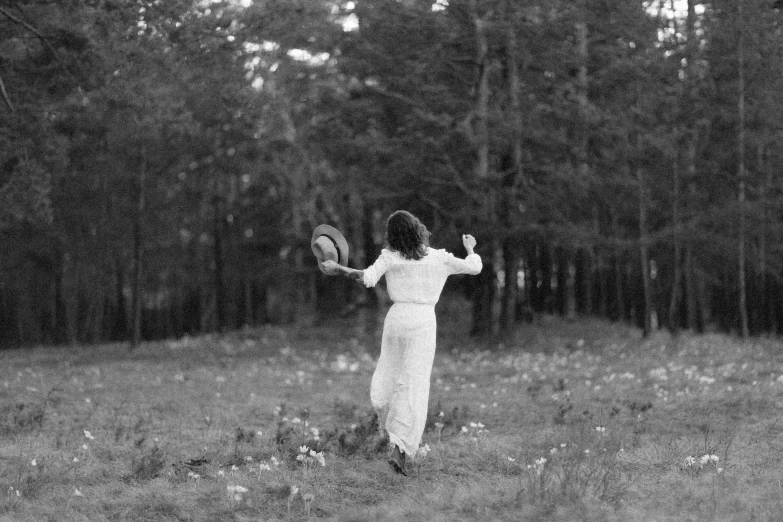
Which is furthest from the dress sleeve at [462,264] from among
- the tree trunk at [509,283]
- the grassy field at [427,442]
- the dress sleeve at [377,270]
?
the tree trunk at [509,283]

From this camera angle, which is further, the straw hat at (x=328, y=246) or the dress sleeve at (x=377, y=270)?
the straw hat at (x=328, y=246)

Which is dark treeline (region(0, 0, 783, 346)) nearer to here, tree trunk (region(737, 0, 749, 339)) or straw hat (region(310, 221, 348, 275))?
tree trunk (region(737, 0, 749, 339))

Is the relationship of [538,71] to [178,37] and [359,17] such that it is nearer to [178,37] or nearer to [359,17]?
[359,17]

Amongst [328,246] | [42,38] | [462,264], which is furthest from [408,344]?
[42,38]

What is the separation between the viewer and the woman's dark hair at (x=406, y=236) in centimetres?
942

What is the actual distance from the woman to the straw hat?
23cm

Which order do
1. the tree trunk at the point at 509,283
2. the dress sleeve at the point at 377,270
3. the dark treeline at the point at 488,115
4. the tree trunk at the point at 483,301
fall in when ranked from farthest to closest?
the tree trunk at the point at 483,301 < the tree trunk at the point at 509,283 < the dark treeline at the point at 488,115 < the dress sleeve at the point at 377,270

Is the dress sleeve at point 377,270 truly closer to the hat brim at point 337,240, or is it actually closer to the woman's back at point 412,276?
the woman's back at point 412,276

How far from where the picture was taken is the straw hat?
934 centimetres

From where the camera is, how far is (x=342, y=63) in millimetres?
29562

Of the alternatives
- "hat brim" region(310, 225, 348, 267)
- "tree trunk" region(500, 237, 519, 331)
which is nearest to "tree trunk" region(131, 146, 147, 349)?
"tree trunk" region(500, 237, 519, 331)

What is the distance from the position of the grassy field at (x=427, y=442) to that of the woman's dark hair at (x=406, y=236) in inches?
78.5

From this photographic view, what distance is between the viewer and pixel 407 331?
30.6ft

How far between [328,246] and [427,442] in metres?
3.20
